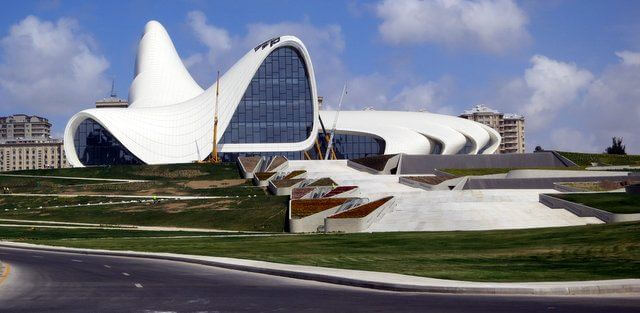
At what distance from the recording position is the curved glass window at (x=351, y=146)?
123562mm

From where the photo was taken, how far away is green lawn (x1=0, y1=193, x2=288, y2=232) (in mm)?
59781

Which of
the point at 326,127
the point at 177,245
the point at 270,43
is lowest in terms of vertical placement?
the point at 177,245

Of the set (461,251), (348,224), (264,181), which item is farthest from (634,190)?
(264,181)

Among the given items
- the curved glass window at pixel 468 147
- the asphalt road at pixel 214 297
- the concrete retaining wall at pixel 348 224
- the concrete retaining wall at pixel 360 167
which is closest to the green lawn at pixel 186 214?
the concrete retaining wall at pixel 348 224

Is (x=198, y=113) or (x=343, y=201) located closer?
(x=343, y=201)

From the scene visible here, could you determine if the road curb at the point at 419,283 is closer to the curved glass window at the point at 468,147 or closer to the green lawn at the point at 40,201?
the green lawn at the point at 40,201

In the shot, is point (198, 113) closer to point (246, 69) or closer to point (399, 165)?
point (246, 69)

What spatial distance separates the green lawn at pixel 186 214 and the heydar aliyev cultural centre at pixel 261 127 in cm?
4239

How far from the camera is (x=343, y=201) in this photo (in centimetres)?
5966

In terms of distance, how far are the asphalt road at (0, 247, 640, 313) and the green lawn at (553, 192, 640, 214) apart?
26.2 m

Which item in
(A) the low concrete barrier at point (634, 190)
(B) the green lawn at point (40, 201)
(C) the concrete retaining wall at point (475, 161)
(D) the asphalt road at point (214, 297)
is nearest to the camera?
(D) the asphalt road at point (214, 297)

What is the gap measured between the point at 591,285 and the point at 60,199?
6394cm

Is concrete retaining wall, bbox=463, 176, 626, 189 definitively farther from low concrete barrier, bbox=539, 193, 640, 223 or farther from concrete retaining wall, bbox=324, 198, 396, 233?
concrete retaining wall, bbox=324, 198, 396, 233

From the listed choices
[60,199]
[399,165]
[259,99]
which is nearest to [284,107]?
[259,99]
